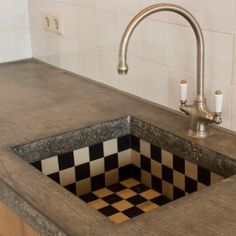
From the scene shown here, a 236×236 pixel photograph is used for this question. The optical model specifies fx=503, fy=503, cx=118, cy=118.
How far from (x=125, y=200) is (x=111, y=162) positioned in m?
0.14

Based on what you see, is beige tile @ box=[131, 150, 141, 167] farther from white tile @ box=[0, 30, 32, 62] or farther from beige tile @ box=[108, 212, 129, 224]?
white tile @ box=[0, 30, 32, 62]

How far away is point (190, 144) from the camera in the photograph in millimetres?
1257

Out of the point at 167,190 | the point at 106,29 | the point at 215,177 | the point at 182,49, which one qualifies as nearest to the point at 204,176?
the point at 215,177

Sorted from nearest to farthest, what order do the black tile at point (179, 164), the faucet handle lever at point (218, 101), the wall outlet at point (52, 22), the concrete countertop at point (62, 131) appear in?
the concrete countertop at point (62, 131)
the faucet handle lever at point (218, 101)
the black tile at point (179, 164)
the wall outlet at point (52, 22)

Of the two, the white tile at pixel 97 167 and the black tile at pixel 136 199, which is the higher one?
the white tile at pixel 97 167

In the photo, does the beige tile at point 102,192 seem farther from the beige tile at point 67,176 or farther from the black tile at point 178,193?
the black tile at point 178,193

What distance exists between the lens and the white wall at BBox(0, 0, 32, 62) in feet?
6.76

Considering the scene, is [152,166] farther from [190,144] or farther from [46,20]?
[46,20]

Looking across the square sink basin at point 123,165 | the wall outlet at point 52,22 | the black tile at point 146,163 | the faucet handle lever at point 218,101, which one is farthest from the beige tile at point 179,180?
the wall outlet at point 52,22

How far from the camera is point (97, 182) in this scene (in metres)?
1.41

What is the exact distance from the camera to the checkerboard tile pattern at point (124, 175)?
130cm

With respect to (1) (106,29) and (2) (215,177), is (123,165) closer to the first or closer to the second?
(2) (215,177)

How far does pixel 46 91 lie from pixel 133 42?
1.21ft

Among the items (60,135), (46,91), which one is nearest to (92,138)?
(60,135)
